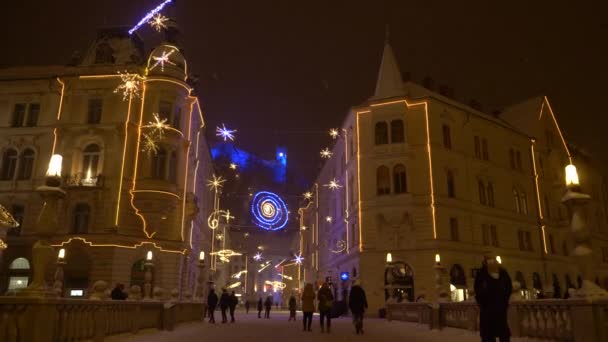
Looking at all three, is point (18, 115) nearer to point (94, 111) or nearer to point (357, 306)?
point (94, 111)

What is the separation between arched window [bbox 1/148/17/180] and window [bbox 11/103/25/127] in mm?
2069

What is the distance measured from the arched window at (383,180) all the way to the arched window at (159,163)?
15.3 m

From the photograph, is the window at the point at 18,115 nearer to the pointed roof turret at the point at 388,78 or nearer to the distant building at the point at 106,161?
the distant building at the point at 106,161

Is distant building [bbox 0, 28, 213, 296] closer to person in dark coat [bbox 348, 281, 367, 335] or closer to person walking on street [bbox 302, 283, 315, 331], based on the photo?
person walking on street [bbox 302, 283, 315, 331]

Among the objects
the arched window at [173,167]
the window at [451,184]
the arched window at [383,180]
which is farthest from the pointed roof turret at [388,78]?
the arched window at [173,167]

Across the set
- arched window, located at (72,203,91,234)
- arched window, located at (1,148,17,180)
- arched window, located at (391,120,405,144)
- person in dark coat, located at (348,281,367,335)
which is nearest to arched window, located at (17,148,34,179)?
arched window, located at (1,148,17,180)

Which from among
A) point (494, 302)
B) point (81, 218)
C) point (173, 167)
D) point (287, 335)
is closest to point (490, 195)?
point (173, 167)

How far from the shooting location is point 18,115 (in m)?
35.2

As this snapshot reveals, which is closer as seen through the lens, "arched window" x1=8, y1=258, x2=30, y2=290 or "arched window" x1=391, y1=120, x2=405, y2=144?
"arched window" x1=8, y1=258, x2=30, y2=290

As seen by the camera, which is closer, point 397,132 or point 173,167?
point 173,167

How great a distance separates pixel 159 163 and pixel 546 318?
89.7ft

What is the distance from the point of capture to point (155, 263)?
105 feet

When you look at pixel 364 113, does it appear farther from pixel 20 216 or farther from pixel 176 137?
pixel 20 216

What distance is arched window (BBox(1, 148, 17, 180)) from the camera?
1329 inches
